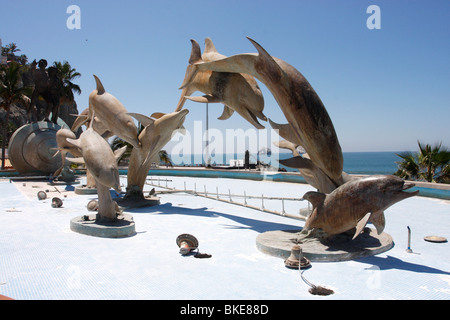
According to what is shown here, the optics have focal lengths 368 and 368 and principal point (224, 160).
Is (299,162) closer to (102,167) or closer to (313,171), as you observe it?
(313,171)

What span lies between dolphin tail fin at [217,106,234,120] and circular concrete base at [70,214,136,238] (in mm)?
5378

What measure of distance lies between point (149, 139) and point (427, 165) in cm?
1354

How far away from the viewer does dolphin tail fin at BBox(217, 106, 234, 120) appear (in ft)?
45.6

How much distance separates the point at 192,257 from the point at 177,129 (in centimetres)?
828

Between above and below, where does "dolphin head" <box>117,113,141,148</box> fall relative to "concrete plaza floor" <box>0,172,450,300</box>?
above

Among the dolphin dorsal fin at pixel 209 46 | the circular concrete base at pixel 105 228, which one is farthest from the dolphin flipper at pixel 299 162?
the dolphin dorsal fin at pixel 209 46

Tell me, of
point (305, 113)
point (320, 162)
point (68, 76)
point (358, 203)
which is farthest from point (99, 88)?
point (68, 76)

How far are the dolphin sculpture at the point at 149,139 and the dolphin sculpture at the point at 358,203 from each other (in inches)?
320

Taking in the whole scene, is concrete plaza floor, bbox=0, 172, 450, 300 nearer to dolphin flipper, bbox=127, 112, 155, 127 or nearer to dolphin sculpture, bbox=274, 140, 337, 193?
dolphin sculpture, bbox=274, 140, 337, 193

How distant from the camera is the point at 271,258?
7992 mm

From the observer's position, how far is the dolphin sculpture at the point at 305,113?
28.6 ft

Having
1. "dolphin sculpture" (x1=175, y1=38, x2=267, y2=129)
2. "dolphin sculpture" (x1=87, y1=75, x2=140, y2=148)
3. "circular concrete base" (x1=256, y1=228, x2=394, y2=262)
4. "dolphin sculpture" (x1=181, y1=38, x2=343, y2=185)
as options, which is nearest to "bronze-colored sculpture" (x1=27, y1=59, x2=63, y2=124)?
"dolphin sculpture" (x1=87, y1=75, x2=140, y2=148)

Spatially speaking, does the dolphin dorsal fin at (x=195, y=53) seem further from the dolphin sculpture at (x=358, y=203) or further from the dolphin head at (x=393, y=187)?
the dolphin head at (x=393, y=187)

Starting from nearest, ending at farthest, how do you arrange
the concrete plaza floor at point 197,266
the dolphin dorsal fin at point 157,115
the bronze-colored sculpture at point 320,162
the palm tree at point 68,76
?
the concrete plaza floor at point 197,266
the bronze-colored sculpture at point 320,162
the dolphin dorsal fin at point 157,115
the palm tree at point 68,76
